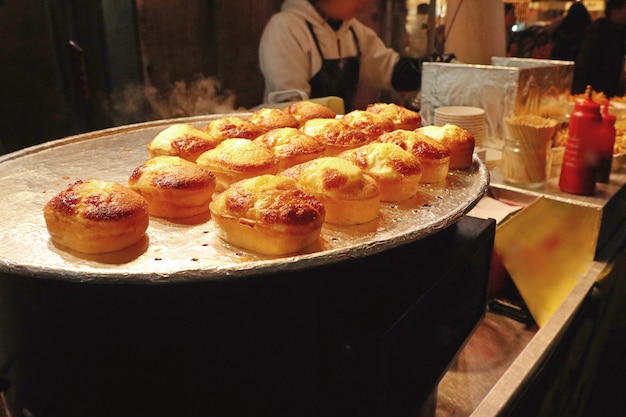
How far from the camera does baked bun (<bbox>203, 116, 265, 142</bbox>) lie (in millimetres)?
2213

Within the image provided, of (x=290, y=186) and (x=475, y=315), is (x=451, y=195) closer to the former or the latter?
(x=475, y=315)

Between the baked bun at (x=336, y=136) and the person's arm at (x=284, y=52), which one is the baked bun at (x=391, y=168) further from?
the person's arm at (x=284, y=52)

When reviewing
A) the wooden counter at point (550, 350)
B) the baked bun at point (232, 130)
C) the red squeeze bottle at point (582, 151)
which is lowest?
the wooden counter at point (550, 350)

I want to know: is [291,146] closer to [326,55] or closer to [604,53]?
[326,55]

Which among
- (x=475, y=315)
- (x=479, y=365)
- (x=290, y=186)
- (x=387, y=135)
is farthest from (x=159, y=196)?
(x=479, y=365)

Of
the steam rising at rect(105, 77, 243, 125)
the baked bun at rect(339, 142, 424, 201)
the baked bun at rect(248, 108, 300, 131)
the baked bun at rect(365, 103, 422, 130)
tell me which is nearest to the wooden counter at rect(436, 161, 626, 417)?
the baked bun at rect(365, 103, 422, 130)

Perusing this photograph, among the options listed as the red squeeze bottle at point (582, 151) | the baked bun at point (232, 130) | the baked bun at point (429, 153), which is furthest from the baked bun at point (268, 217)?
the red squeeze bottle at point (582, 151)

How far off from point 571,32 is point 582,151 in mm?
5480

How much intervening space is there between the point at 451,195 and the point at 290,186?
656 mm

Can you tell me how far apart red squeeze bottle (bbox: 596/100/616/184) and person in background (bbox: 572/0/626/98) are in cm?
424

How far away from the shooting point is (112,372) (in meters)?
1.25

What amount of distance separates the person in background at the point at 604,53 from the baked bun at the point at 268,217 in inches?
252

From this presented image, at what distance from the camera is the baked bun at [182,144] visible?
1988 millimetres

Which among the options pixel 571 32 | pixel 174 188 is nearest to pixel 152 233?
pixel 174 188
